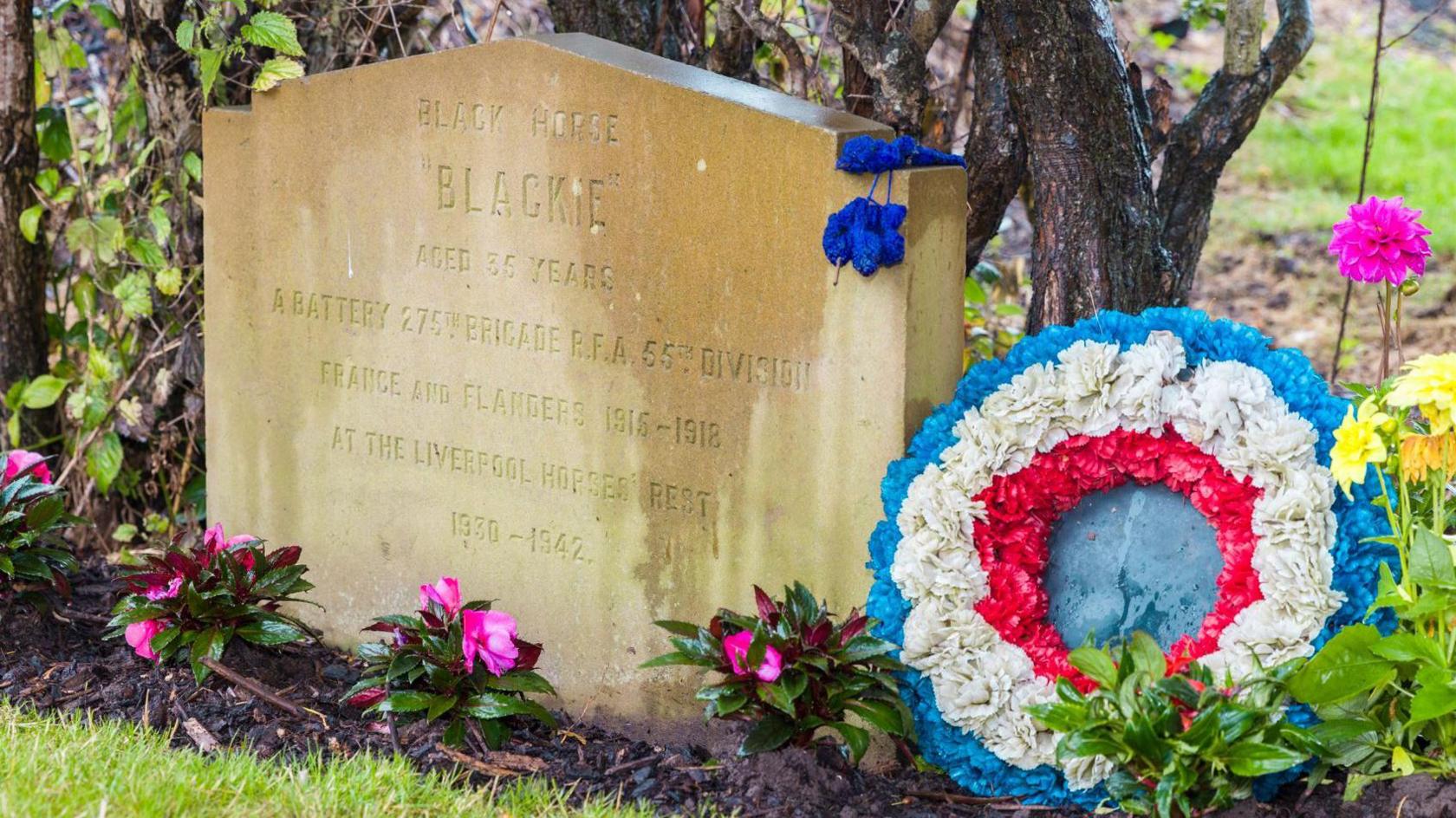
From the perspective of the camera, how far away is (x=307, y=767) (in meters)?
3.43

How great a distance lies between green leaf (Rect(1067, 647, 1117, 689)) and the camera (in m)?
3.09

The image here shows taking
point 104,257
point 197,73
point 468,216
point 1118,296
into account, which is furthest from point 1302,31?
point 104,257

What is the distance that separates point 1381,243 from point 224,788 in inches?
104

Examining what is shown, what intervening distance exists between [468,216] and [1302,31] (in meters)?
2.47

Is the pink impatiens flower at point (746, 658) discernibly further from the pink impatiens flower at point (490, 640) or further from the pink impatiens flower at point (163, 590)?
the pink impatiens flower at point (163, 590)

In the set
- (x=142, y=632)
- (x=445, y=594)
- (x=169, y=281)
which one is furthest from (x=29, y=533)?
(x=445, y=594)

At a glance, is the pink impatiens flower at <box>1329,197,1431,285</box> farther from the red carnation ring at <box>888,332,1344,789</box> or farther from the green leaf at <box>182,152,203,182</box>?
the green leaf at <box>182,152,203,182</box>

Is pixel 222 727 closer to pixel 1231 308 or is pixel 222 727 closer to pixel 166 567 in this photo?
pixel 166 567

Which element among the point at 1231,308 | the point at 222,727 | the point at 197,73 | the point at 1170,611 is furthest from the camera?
the point at 1231,308

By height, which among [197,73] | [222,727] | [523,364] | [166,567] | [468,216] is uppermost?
[197,73]

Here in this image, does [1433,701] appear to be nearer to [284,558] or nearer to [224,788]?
[224,788]

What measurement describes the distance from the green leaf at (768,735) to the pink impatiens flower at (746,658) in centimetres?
10

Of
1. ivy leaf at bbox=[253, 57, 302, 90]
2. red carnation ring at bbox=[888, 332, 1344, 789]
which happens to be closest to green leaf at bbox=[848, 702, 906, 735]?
red carnation ring at bbox=[888, 332, 1344, 789]

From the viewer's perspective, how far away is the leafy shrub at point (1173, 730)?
2.96 m
